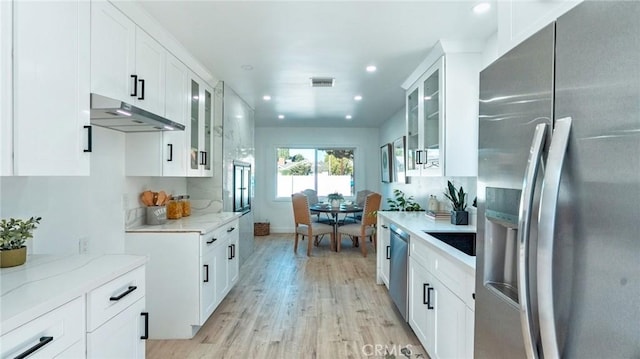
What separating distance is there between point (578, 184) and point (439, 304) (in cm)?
154

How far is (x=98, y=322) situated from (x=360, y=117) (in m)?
5.47

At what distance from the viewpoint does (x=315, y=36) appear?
8.57 ft

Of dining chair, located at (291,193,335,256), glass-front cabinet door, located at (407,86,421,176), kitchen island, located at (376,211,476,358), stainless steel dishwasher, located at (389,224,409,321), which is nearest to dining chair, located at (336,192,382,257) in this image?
dining chair, located at (291,193,335,256)

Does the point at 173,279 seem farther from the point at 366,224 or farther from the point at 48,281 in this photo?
the point at 366,224

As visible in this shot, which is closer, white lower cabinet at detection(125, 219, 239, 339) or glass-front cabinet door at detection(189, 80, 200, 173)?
white lower cabinet at detection(125, 219, 239, 339)

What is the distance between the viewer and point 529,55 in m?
0.91

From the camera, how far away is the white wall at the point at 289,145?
25.0ft

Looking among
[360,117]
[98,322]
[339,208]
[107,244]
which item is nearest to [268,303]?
[107,244]

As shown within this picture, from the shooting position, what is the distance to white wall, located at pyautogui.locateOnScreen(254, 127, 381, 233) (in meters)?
7.61

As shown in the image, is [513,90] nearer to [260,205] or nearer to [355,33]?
[355,33]

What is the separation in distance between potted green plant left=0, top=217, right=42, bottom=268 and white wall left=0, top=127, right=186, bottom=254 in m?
0.19

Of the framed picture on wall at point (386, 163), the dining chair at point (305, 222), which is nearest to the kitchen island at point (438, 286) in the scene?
the dining chair at point (305, 222)

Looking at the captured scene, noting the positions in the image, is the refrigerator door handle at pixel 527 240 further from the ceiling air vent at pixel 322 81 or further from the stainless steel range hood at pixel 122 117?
the ceiling air vent at pixel 322 81

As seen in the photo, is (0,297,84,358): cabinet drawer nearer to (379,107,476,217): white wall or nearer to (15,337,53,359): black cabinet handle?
(15,337,53,359): black cabinet handle
